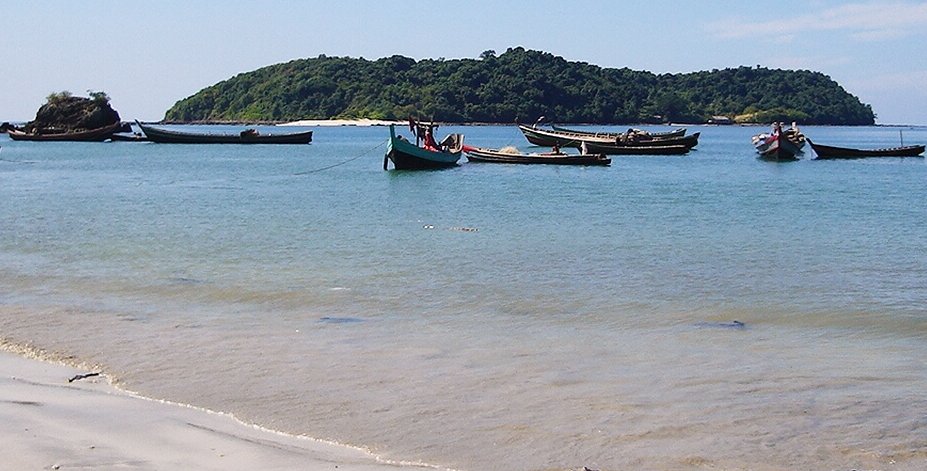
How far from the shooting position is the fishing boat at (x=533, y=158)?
41875mm

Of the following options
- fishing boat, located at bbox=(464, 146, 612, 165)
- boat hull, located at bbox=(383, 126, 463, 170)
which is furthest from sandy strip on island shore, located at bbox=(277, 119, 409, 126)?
boat hull, located at bbox=(383, 126, 463, 170)

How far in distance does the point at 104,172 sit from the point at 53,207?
721 inches

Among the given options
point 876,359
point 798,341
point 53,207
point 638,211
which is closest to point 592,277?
point 798,341

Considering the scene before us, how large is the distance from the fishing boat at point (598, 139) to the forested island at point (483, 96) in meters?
84.7

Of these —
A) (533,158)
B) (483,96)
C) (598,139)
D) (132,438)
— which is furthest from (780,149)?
(483,96)

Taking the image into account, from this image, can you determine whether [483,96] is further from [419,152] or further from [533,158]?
[419,152]

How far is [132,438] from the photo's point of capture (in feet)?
19.7

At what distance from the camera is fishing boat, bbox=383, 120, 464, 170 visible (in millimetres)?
38156

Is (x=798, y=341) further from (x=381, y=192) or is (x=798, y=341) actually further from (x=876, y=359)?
(x=381, y=192)

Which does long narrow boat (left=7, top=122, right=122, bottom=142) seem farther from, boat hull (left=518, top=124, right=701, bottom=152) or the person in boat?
the person in boat

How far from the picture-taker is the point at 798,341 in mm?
9891

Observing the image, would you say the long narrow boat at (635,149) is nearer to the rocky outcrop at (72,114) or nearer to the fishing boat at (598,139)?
the fishing boat at (598,139)

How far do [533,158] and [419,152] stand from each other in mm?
5692

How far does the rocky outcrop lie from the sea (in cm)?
6058
